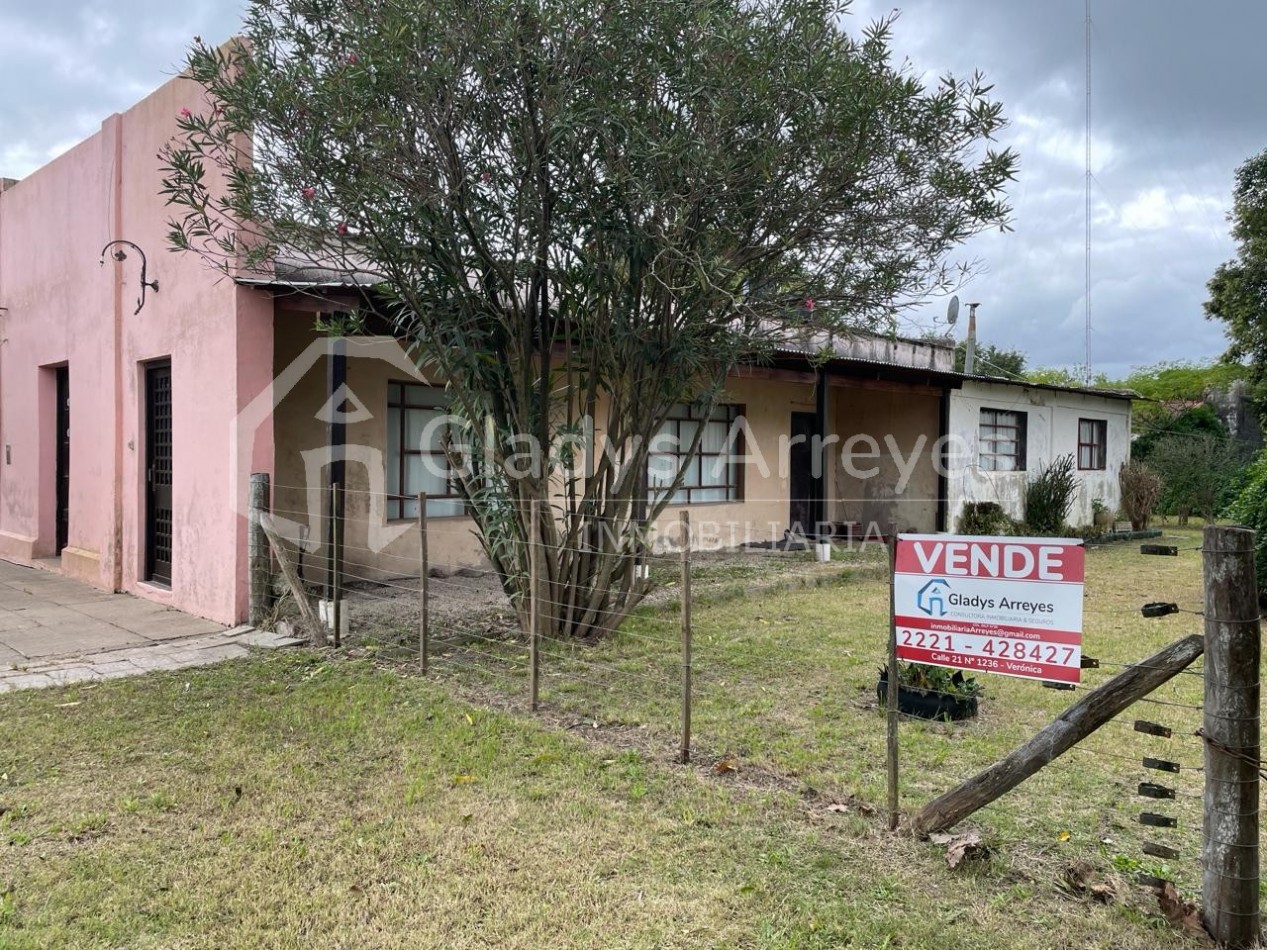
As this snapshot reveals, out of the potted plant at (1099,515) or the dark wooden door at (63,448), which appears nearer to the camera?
the dark wooden door at (63,448)

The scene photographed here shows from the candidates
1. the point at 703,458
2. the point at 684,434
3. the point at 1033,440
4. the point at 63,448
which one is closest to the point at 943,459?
the point at 1033,440

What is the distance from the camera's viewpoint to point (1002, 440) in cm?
1623

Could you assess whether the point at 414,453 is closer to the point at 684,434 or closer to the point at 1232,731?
the point at 684,434

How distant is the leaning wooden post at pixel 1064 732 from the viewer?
2906 mm

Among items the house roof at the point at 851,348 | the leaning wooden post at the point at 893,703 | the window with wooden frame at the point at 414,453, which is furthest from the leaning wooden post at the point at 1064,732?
the window with wooden frame at the point at 414,453

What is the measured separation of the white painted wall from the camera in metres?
15.1

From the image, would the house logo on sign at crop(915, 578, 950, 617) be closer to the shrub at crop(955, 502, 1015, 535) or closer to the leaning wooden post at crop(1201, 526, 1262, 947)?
the leaning wooden post at crop(1201, 526, 1262, 947)

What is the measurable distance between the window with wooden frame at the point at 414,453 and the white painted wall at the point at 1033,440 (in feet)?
29.5

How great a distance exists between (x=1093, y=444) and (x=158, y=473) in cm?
1721

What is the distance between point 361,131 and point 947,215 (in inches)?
154

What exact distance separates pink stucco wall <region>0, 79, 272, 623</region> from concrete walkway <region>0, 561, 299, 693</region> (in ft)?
0.99

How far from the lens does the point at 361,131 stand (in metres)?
5.46

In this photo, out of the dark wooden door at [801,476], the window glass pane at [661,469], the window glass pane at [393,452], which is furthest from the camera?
the dark wooden door at [801,476]

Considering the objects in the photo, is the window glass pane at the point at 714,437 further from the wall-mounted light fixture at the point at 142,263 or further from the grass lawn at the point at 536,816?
the wall-mounted light fixture at the point at 142,263
